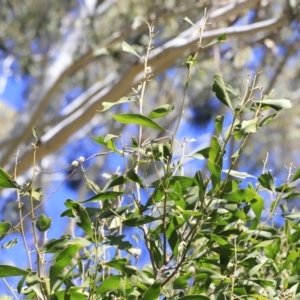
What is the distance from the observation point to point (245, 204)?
3.38ft

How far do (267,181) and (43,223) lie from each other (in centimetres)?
35

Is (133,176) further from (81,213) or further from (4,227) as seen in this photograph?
(4,227)

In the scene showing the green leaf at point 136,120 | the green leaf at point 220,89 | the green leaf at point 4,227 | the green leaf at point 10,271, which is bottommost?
the green leaf at point 10,271

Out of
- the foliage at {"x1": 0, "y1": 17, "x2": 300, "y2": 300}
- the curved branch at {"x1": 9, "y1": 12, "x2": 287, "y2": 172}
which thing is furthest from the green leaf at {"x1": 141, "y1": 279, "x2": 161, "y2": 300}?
the curved branch at {"x1": 9, "y1": 12, "x2": 287, "y2": 172}

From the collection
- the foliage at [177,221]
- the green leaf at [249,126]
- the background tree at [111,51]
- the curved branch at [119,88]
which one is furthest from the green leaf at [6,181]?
the curved branch at [119,88]

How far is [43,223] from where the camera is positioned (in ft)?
3.21

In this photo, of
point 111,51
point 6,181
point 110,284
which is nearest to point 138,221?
point 110,284

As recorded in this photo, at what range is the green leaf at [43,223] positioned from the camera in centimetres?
97

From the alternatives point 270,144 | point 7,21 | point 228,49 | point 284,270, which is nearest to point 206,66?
point 228,49

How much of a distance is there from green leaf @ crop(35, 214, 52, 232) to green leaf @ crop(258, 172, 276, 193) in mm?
334

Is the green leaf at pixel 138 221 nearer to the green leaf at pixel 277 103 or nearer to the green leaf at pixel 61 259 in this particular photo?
the green leaf at pixel 61 259

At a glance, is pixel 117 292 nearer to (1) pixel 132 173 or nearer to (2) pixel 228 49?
(1) pixel 132 173

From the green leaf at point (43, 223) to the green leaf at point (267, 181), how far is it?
1.10ft

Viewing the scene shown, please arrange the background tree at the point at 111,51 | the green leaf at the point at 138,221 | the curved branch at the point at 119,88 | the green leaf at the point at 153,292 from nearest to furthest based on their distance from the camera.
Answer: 1. the green leaf at the point at 153,292
2. the green leaf at the point at 138,221
3. the curved branch at the point at 119,88
4. the background tree at the point at 111,51
